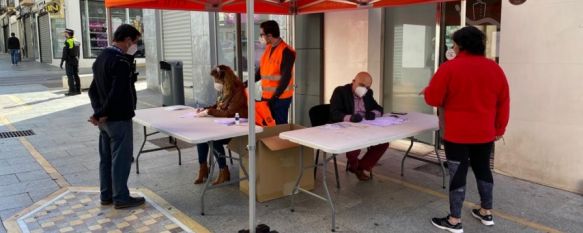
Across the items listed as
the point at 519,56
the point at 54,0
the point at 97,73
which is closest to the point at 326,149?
the point at 97,73

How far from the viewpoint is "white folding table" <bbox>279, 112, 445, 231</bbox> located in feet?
11.8

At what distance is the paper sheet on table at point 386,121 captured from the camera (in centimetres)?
442

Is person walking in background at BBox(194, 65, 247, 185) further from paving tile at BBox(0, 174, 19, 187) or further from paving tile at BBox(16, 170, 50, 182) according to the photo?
paving tile at BBox(0, 174, 19, 187)

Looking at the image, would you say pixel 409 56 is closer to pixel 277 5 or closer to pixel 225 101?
pixel 277 5

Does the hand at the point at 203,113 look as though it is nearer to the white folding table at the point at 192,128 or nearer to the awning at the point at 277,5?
the white folding table at the point at 192,128

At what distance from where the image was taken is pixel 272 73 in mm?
5059

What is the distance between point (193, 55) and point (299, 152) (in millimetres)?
6066

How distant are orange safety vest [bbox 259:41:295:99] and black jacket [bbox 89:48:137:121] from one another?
1.50 m

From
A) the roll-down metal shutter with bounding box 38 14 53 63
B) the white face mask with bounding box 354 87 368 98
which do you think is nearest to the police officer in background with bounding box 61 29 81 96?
the white face mask with bounding box 354 87 368 98

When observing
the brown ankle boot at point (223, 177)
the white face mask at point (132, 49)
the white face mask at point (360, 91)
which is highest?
the white face mask at point (132, 49)

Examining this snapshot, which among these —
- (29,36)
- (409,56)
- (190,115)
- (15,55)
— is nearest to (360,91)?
(190,115)

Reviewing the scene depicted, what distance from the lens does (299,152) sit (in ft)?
A: 14.7

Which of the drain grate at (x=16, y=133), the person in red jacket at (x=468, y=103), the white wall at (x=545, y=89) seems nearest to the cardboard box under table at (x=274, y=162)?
→ the person in red jacket at (x=468, y=103)

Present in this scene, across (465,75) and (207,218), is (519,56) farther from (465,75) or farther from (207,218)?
(207,218)
